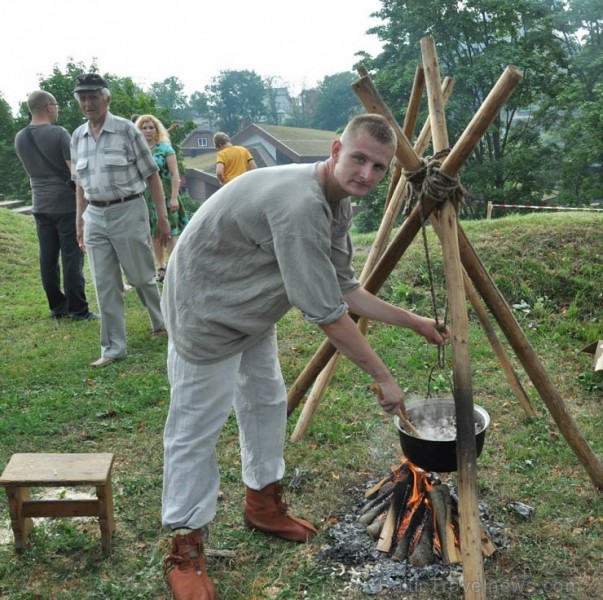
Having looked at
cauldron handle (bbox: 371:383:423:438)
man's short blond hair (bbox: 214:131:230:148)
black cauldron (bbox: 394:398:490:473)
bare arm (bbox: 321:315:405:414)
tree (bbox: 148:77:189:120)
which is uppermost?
tree (bbox: 148:77:189:120)

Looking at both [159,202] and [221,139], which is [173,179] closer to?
[221,139]

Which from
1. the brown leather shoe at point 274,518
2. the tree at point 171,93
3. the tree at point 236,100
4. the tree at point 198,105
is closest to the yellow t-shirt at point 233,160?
the brown leather shoe at point 274,518

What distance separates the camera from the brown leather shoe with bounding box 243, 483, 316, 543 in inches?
126

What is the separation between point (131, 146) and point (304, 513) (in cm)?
337

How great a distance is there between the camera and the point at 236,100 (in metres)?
70.2

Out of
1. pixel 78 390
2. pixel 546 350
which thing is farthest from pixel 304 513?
pixel 546 350

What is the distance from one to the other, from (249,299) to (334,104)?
66254 mm

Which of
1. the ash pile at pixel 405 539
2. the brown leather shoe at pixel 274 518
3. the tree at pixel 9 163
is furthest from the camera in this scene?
the tree at pixel 9 163

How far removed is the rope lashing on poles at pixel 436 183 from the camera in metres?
2.96

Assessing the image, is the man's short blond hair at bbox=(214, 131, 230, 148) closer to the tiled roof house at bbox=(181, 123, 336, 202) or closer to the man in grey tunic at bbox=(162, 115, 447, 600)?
the man in grey tunic at bbox=(162, 115, 447, 600)

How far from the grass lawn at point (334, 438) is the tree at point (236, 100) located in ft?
216

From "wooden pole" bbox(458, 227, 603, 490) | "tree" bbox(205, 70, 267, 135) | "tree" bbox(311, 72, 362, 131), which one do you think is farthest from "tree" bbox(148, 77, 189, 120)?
"wooden pole" bbox(458, 227, 603, 490)

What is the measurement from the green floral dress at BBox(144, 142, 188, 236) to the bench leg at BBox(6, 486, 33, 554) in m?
4.71

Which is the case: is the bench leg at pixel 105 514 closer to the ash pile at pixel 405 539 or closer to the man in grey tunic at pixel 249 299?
the man in grey tunic at pixel 249 299
